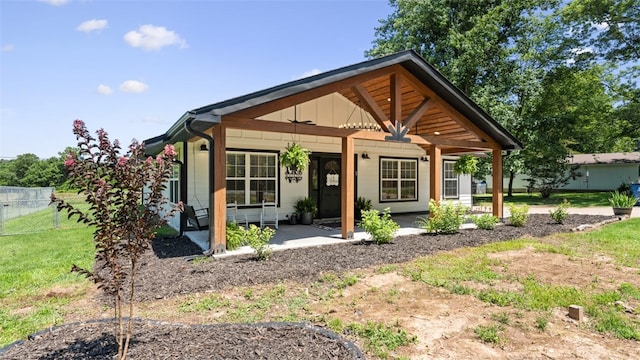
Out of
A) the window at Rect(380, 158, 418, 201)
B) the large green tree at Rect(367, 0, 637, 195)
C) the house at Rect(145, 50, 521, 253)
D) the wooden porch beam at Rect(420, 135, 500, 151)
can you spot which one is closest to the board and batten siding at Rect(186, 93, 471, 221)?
the house at Rect(145, 50, 521, 253)

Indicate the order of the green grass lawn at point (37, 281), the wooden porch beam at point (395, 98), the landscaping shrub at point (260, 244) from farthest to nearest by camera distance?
1. the wooden porch beam at point (395, 98)
2. the landscaping shrub at point (260, 244)
3. the green grass lawn at point (37, 281)

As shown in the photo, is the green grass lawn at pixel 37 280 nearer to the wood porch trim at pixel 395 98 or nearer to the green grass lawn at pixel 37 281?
the green grass lawn at pixel 37 281

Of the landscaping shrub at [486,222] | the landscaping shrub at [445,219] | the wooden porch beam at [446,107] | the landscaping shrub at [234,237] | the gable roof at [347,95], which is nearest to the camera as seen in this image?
the gable roof at [347,95]

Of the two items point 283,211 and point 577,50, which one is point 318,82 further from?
point 577,50

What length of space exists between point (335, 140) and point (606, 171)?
100 feet

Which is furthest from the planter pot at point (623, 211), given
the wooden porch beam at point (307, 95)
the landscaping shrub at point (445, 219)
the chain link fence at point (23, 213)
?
the chain link fence at point (23, 213)

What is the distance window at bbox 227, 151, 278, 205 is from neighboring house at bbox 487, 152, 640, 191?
26.8 metres

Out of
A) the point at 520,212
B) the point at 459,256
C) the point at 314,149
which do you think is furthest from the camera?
the point at 314,149

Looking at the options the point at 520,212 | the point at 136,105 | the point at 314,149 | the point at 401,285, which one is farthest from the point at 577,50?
the point at 136,105

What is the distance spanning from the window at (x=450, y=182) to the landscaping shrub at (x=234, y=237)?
9.56 metres

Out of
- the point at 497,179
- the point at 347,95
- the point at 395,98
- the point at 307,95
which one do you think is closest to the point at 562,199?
the point at 497,179

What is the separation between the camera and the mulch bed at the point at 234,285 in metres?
2.56

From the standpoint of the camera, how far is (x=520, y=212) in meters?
9.30

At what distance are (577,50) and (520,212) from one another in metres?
15.5
